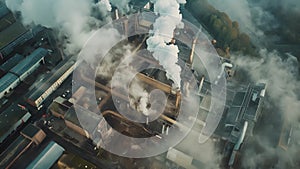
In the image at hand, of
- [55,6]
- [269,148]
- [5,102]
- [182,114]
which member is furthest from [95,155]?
[55,6]

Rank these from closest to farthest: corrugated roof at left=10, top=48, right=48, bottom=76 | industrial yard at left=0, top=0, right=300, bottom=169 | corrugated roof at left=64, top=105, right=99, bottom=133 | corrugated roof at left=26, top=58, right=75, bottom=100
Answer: corrugated roof at left=64, top=105, right=99, bottom=133
industrial yard at left=0, top=0, right=300, bottom=169
corrugated roof at left=26, top=58, right=75, bottom=100
corrugated roof at left=10, top=48, right=48, bottom=76

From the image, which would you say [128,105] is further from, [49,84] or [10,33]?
[10,33]

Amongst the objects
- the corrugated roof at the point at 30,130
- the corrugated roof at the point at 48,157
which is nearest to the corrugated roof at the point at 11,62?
the corrugated roof at the point at 30,130

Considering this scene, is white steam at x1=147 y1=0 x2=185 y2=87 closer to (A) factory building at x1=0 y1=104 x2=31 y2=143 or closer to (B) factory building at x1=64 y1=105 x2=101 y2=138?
(B) factory building at x1=64 y1=105 x2=101 y2=138

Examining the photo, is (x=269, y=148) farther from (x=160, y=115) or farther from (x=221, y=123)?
(x=160, y=115)

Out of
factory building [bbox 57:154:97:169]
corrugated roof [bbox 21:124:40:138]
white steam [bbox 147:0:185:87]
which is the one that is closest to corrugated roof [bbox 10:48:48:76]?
corrugated roof [bbox 21:124:40:138]

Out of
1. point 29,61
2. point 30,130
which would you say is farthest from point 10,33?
point 30,130
